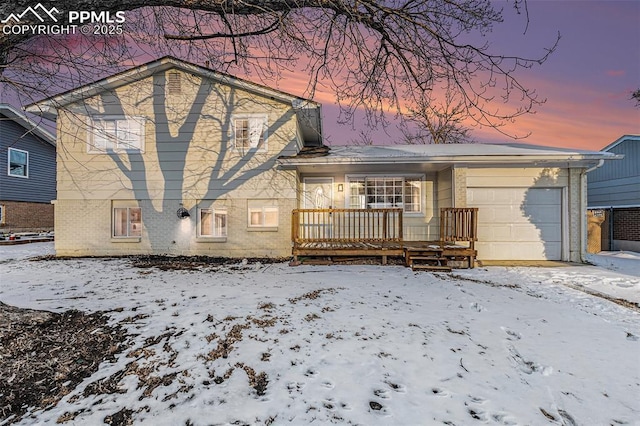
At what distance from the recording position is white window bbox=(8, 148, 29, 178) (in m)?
15.8

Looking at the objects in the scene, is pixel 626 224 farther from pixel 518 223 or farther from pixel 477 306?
pixel 477 306

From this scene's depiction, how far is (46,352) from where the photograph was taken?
305 centimetres

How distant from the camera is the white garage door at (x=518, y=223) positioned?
28.3 feet

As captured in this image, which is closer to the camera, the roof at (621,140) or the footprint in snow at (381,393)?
the footprint in snow at (381,393)

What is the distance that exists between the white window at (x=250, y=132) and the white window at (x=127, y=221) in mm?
3868

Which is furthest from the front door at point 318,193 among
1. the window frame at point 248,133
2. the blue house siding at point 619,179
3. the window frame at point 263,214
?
the blue house siding at point 619,179

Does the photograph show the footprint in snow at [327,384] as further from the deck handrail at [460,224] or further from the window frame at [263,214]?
the window frame at [263,214]

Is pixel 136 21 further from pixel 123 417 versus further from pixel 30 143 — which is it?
pixel 30 143

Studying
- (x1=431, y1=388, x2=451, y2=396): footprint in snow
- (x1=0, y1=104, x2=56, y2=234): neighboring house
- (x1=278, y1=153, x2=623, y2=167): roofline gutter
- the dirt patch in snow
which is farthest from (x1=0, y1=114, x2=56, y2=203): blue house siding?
(x1=431, y1=388, x2=451, y2=396): footprint in snow

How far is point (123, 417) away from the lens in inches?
86.8

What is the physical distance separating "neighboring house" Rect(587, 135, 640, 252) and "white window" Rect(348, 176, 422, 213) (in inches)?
298

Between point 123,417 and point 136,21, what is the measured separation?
550 cm

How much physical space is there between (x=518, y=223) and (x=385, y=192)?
3.94 m

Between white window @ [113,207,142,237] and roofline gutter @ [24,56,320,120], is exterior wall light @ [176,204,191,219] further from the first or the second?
roofline gutter @ [24,56,320,120]
